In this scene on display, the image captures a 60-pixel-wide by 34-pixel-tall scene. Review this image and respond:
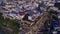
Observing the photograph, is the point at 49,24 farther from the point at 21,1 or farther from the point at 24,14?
the point at 21,1

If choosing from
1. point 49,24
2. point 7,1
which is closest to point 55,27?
point 49,24

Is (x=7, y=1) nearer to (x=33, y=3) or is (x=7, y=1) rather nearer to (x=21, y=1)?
(x=21, y=1)

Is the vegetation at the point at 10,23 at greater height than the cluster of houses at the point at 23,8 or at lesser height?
lesser

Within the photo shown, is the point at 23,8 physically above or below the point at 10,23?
above

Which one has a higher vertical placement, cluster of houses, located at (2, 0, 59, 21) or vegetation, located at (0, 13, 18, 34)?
cluster of houses, located at (2, 0, 59, 21)

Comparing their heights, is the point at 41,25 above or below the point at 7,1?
below

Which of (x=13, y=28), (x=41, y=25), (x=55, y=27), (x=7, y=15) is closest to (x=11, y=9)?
(x=7, y=15)

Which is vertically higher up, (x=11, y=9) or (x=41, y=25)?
(x=11, y=9)

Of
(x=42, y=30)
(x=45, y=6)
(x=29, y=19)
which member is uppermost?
(x=45, y=6)

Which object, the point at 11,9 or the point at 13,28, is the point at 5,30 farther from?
the point at 11,9
